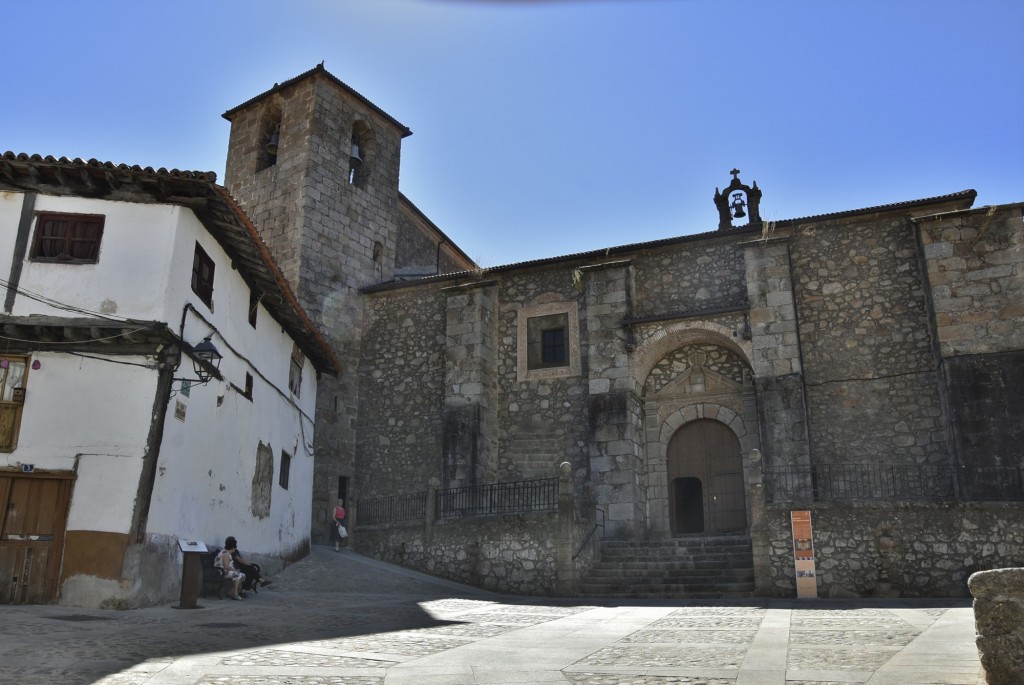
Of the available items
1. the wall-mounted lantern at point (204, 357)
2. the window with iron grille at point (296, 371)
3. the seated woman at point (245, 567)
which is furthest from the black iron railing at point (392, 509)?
the wall-mounted lantern at point (204, 357)

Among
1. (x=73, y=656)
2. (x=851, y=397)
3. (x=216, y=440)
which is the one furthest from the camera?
(x=851, y=397)

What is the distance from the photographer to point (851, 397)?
1673cm

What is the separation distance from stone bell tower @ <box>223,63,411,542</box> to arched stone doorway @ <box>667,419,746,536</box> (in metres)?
7.88

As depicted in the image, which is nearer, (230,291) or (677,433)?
(230,291)

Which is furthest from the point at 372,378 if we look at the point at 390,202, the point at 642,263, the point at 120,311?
the point at 120,311

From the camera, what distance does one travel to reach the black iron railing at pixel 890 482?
14.3 m

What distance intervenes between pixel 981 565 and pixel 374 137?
61.3 feet

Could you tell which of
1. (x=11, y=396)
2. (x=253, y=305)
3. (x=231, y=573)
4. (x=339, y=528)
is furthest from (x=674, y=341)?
(x=11, y=396)

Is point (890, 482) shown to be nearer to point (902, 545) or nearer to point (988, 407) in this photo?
point (988, 407)

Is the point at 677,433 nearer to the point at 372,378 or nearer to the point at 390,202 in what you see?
the point at 372,378

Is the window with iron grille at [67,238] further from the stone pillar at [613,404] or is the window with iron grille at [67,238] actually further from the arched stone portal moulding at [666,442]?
the arched stone portal moulding at [666,442]

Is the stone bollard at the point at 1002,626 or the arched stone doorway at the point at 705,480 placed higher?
the arched stone doorway at the point at 705,480

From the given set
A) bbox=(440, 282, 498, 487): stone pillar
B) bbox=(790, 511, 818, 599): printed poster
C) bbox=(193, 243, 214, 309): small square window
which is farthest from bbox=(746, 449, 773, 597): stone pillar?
bbox=(193, 243, 214, 309): small square window

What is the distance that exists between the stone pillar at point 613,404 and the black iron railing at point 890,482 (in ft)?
9.44
